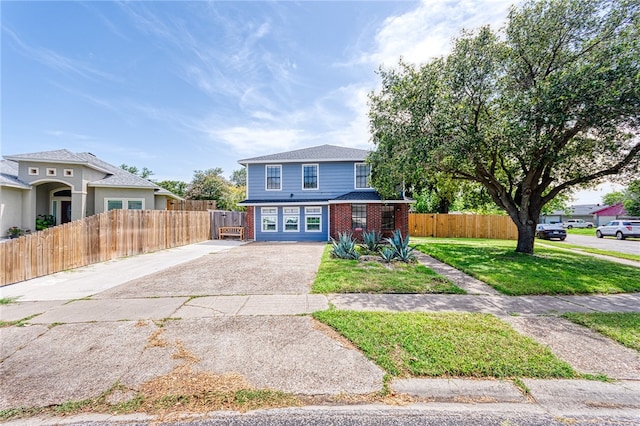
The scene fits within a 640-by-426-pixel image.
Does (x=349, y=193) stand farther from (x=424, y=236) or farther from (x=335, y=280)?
(x=335, y=280)

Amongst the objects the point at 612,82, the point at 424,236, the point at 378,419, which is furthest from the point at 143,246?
the point at 424,236

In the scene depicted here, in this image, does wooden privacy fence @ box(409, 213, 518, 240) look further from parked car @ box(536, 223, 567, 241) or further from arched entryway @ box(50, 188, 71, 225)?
arched entryway @ box(50, 188, 71, 225)

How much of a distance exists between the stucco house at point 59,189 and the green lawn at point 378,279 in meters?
15.0

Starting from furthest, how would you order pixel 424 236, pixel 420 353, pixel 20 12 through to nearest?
1. pixel 424 236
2. pixel 20 12
3. pixel 420 353

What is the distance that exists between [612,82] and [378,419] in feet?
34.7

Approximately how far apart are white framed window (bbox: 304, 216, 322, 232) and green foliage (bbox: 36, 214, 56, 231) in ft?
50.2

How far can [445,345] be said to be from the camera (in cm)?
333

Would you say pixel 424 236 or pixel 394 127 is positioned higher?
pixel 394 127

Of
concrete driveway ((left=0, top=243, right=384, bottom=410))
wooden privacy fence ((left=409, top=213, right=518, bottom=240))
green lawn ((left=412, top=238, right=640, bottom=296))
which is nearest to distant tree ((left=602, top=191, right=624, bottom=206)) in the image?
wooden privacy fence ((left=409, top=213, right=518, bottom=240))

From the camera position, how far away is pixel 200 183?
97.7ft

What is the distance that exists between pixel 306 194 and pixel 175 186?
2639 centimetres

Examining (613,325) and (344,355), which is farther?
(613,325)

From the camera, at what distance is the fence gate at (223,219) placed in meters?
19.1

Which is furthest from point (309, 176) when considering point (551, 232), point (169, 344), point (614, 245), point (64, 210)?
point (614, 245)
